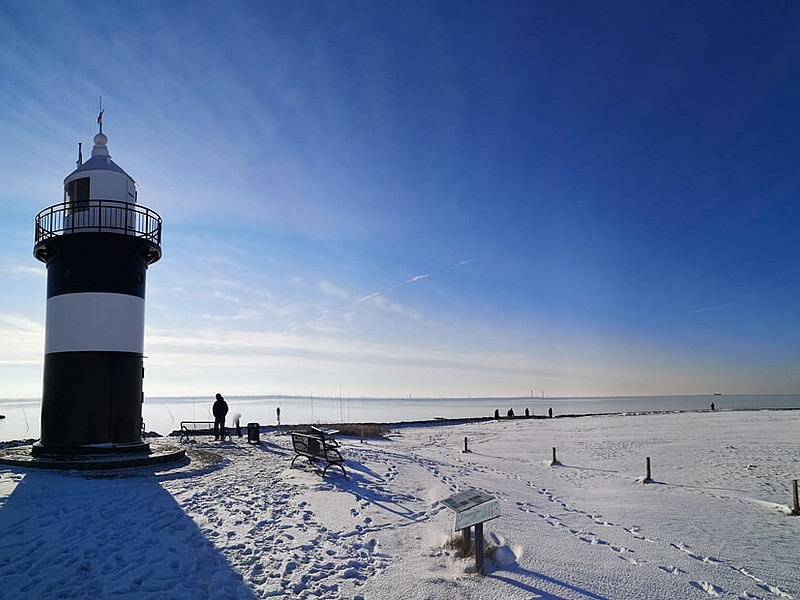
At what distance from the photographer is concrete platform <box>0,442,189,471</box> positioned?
1139cm

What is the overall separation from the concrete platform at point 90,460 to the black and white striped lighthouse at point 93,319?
13.9 inches

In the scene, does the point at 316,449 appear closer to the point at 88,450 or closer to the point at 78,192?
the point at 88,450

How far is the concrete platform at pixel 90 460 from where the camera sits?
11385mm

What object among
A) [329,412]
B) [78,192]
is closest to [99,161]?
[78,192]

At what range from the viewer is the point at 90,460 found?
11.9 metres

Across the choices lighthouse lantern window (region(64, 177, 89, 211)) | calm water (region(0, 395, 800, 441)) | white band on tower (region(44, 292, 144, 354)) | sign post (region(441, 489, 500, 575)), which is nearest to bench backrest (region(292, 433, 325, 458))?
sign post (region(441, 489, 500, 575))

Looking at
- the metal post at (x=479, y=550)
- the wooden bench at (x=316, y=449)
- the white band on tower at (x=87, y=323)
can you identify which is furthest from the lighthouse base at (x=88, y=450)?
the metal post at (x=479, y=550)

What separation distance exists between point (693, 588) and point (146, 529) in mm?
7104

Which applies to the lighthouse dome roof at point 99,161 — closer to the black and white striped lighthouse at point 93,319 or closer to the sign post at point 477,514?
the black and white striped lighthouse at point 93,319

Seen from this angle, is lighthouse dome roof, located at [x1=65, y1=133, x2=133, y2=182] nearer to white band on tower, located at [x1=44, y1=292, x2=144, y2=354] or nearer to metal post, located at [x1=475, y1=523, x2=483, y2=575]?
white band on tower, located at [x1=44, y1=292, x2=144, y2=354]

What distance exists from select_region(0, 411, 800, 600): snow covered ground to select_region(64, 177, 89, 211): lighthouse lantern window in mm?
6914

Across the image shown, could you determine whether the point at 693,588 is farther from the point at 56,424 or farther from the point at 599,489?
the point at 56,424

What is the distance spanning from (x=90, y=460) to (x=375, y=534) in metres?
8.04

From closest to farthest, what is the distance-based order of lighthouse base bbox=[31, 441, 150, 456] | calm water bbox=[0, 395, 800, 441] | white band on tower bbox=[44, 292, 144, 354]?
lighthouse base bbox=[31, 441, 150, 456] < white band on tower bbox=[44, 292, 144, 354] < calm water bbox=[0, 395, 800, 441]
